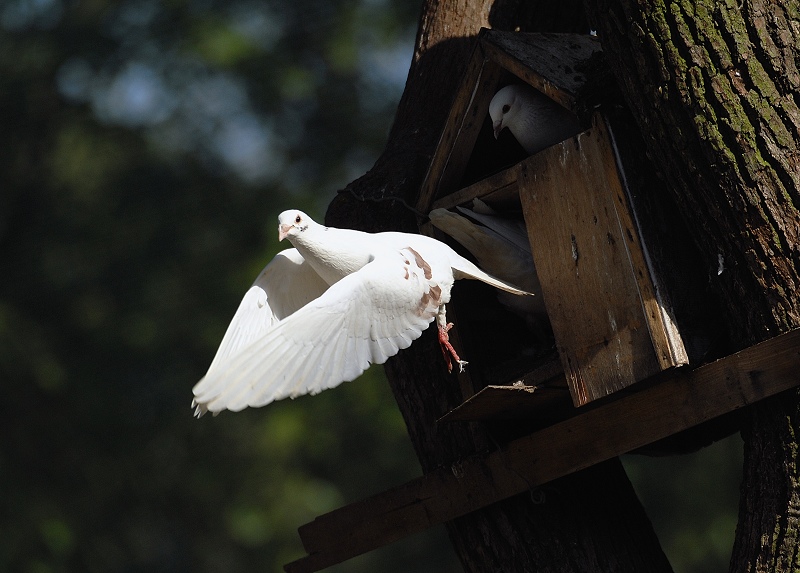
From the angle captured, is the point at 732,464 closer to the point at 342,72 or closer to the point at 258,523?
the point at 258,523

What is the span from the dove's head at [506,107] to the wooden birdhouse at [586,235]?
0.07 metres

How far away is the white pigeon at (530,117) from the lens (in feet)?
10.7

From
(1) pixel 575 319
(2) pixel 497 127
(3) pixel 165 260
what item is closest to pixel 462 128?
(2) pixel 497 127

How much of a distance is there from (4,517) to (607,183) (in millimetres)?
9151

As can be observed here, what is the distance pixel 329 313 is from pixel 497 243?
0.89 meters

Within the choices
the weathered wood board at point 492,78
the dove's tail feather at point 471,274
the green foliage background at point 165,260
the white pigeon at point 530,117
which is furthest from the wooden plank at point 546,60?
the green foliage background at point 165,260

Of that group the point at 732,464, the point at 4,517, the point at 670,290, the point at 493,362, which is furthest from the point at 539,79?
the point at 4,517

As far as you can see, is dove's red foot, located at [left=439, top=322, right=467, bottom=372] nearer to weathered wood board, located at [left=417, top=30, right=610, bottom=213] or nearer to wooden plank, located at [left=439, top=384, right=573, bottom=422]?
wooden plank, located at [left=439, top=384, right=573, bottom=422]

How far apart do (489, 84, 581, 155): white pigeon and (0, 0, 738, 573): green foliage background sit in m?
6.67

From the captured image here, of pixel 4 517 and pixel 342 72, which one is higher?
pixel 342 72

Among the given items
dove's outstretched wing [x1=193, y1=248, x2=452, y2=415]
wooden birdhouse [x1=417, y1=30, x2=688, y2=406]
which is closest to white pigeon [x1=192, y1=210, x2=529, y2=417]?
dove's outstretched wing [x1=193, y1=248, x2=452, y2=415]

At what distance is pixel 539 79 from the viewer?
3070 mm

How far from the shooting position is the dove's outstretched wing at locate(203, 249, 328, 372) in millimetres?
3227

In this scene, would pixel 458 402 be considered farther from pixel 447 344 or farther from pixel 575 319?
pixel 575 319
